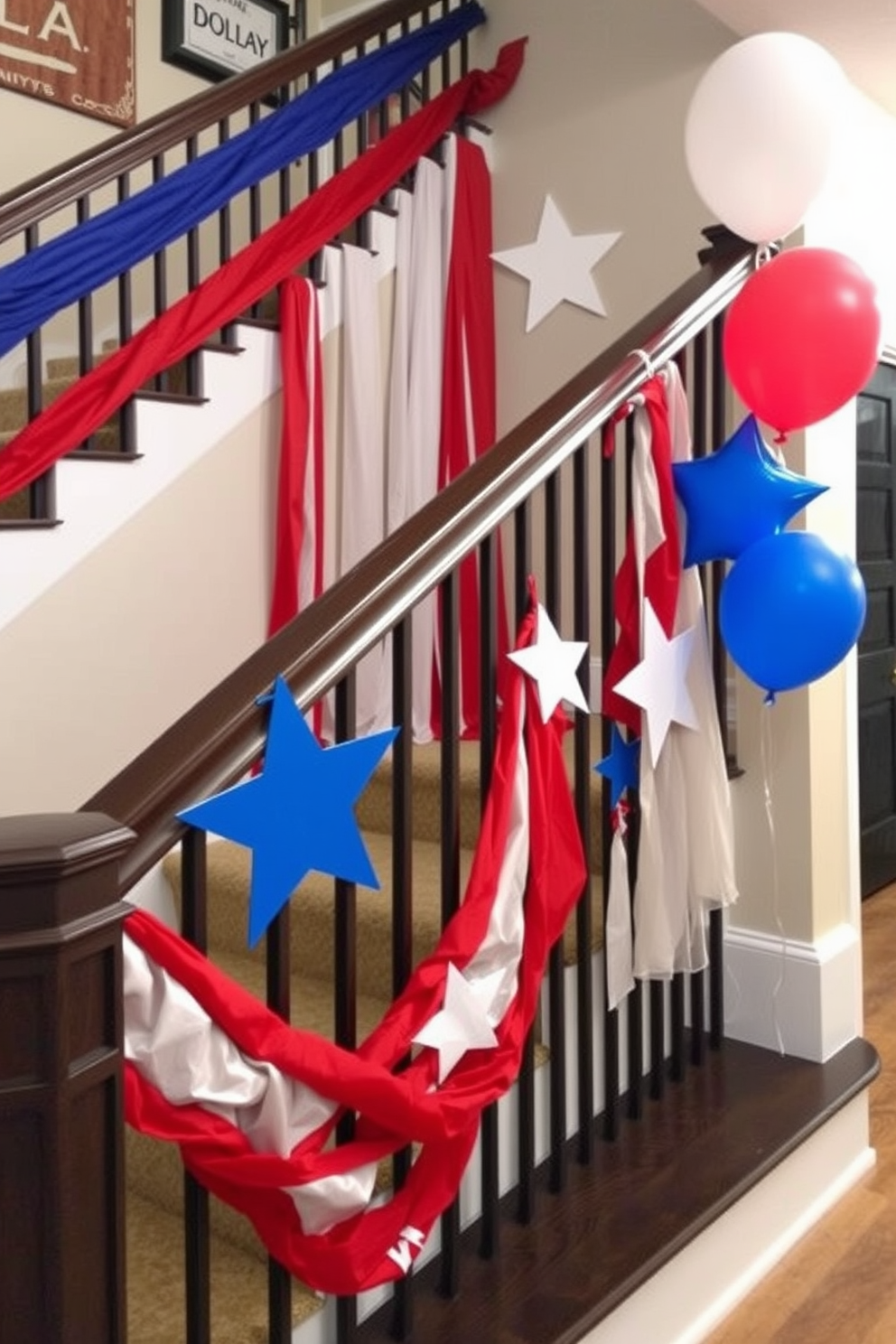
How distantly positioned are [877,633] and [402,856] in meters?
3.23

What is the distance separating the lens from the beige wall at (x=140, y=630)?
2.52 m

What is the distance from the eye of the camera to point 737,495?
81.3 inches

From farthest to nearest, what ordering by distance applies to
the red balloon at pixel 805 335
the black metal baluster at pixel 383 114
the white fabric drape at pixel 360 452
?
the black metal baluster at pixel 383 114, the white fabric drape at pixel 360 452, the red balloon at pixel 805 335

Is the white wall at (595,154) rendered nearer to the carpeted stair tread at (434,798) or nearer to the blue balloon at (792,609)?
the carpeted stair tread at (434,798)

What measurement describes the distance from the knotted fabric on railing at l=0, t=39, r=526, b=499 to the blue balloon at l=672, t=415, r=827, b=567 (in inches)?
49.0

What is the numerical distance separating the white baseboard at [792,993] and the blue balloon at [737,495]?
92cm

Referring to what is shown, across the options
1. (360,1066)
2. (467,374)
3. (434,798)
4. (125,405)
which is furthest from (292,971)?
(467,374)

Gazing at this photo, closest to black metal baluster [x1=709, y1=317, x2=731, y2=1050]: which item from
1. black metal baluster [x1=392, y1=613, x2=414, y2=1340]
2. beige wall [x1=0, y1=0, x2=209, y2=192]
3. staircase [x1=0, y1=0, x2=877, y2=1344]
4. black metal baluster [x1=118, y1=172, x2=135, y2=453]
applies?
staircase [x1=0, y1=0, x2=877, y2=1344]

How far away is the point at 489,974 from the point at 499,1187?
536 millimetres

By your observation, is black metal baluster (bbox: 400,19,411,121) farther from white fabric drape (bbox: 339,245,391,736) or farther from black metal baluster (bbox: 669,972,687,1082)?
black metal baluster (bbox: 669,972,687,1082)

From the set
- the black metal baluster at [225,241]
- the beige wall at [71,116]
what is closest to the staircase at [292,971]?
the black metal baluster at [225,241]

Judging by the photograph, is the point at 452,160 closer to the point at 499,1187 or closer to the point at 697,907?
the point at 697,907

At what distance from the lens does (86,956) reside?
101cm

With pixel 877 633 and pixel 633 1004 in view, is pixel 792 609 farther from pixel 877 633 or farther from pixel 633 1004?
pixel 877 633
